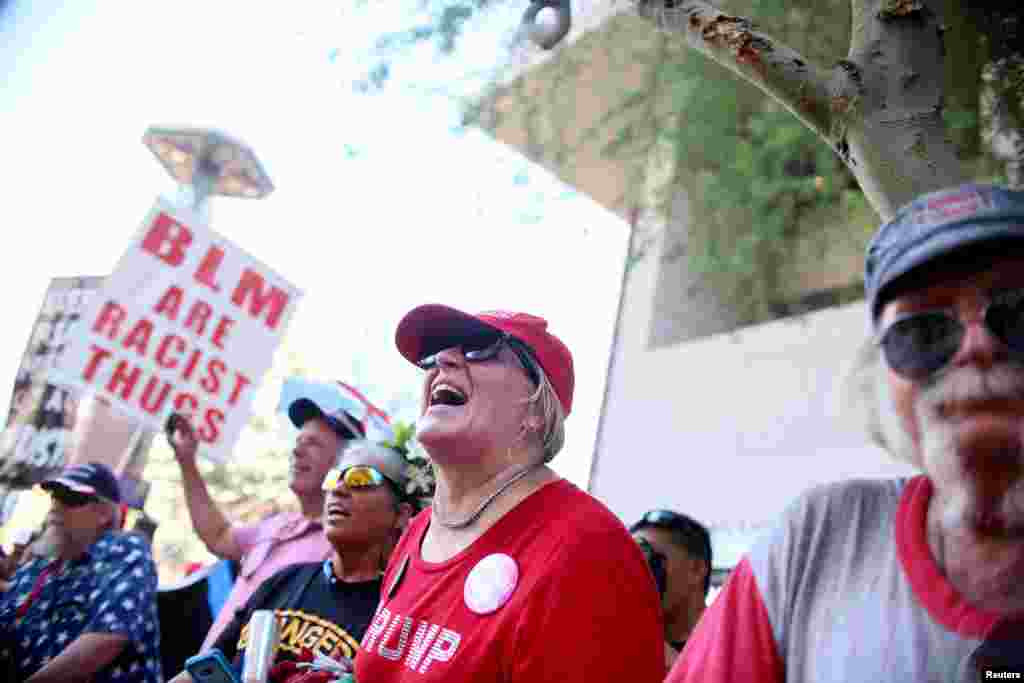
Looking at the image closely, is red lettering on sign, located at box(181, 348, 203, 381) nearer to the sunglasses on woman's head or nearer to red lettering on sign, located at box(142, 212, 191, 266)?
red lettering on sign, located at box(142, 212, 191, 266)

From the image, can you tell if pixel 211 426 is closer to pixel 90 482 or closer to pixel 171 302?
pixel 171 302

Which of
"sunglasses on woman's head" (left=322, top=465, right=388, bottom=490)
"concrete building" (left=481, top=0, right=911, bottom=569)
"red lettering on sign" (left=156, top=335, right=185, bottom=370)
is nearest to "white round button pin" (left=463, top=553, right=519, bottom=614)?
"sunglasses on woman's head" (left=322, top=465, right=388, bottom=490)

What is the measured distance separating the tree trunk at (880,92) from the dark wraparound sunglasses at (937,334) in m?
0.92

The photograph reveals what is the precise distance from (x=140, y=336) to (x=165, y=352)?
7.2 inches

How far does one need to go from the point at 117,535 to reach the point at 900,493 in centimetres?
362

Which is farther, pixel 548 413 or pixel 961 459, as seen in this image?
pixel 548 413

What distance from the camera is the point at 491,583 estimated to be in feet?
7.20

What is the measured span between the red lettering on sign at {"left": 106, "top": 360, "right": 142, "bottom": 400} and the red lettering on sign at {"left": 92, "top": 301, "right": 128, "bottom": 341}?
196 millimetres

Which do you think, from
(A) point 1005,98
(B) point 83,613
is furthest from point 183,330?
(A) point 1005,98

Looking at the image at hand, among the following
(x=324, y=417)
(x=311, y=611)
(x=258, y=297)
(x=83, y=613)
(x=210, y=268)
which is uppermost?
(x=210, y=268)

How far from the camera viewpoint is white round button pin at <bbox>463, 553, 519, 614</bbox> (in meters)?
2.16

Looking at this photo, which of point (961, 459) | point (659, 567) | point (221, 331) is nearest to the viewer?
point (961, 459)

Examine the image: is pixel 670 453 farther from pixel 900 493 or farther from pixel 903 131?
pixel 900 493

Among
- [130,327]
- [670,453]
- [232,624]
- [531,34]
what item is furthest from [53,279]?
[670,453]
